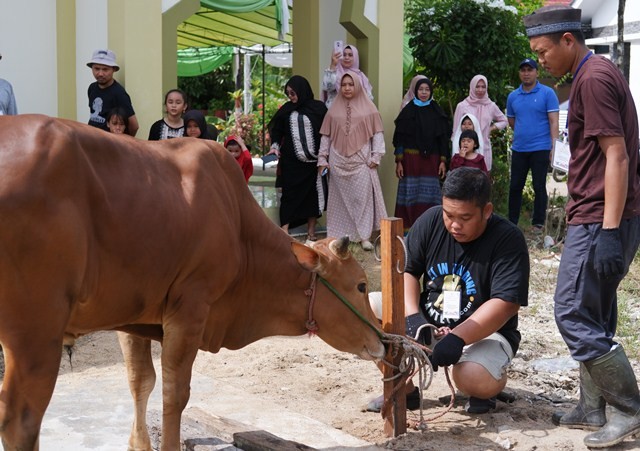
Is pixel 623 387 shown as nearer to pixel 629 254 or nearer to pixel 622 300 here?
pixel 629 254

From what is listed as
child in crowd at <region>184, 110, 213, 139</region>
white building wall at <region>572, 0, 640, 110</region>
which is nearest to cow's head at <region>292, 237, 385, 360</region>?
child in crowd at <region>184, 110, 213, 139</region>

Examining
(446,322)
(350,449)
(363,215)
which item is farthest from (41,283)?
(363,215)

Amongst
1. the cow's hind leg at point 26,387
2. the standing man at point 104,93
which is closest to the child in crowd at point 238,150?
the standing man at point 104,93

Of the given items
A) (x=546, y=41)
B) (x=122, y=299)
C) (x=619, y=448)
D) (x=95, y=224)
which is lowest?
(x=619, y=448)

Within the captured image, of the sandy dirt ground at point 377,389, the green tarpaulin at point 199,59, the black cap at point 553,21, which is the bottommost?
the sandy dirt ground at point 377,389

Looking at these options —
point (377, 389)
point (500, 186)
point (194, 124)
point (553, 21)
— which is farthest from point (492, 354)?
point (500, 186)

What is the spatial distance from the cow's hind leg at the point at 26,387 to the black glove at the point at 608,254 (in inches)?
101

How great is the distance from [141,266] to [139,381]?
0.86 m

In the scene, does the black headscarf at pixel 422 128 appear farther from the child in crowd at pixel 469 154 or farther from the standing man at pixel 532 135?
the standing man at pixel 532 135

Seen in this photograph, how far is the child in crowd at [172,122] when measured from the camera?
9000 mm

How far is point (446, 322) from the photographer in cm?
529

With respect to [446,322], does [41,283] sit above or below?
above

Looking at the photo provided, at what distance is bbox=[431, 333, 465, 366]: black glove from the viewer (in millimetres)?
4820

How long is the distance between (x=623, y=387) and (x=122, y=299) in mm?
2558
